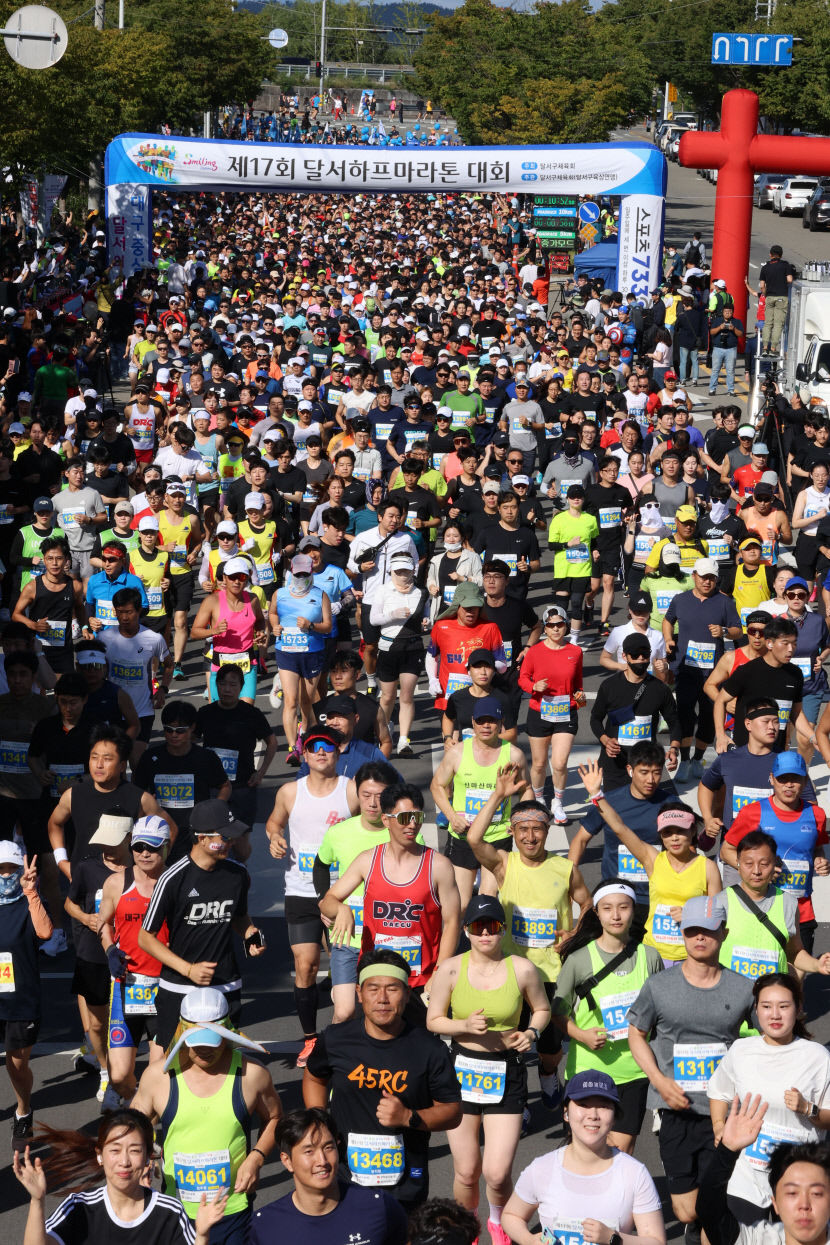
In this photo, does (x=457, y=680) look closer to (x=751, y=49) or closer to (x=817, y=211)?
(x=751, y=49)

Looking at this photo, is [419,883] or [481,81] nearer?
[419,883]

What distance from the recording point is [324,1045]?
6340 millimetres

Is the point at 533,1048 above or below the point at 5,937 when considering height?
below

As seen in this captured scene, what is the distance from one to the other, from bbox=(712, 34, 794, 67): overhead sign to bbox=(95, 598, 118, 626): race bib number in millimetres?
30760

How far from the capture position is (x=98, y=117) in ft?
120

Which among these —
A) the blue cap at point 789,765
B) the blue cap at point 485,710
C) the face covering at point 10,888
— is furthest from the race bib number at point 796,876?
the face covering at point 10,888

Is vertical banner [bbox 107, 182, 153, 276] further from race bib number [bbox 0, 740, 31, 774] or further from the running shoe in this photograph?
the running shoe

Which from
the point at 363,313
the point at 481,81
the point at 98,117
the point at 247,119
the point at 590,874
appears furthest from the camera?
the point at 247,119

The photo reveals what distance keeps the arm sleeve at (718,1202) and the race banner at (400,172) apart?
2693cm

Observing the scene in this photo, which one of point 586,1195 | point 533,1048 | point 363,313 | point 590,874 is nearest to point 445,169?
point 363,313

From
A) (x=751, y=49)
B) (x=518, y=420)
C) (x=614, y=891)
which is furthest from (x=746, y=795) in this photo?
(x=751, y=49)

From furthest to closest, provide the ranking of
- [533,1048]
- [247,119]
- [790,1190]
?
[247,119]
[533,1048]
[790,1190]

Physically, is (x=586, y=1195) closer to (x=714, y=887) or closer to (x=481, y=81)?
(x=714, y=887)

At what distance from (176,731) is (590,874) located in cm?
309
